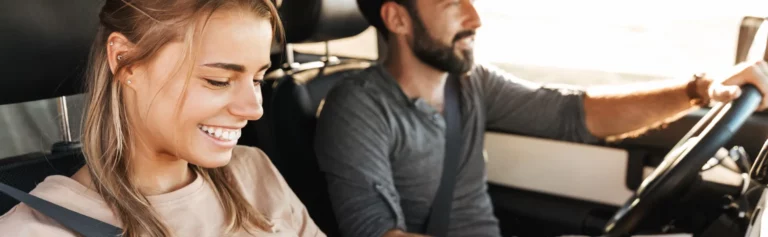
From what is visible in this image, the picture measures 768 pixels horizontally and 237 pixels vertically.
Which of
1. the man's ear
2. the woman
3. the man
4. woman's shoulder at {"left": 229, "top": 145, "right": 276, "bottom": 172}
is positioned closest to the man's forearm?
the man

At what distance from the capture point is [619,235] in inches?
60.2

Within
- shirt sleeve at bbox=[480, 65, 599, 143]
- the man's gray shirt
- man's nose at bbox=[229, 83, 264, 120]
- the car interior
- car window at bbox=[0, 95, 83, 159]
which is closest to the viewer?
man's nose at bbox=[229, 83, 264, 120]

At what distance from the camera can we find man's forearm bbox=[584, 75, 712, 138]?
1.89 meters

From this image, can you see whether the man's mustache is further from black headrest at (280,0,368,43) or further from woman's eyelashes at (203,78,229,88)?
woman's eyelashes at (203,78,229,88)

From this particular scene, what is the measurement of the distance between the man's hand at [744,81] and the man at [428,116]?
0.08ft

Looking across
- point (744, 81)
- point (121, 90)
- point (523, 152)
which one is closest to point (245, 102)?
point (121, 90)

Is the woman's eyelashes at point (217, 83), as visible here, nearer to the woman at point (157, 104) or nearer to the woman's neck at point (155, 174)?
the woman at point (157, 104)

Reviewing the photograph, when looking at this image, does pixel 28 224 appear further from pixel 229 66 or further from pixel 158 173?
pixel 229 66

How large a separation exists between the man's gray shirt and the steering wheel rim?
0.48m

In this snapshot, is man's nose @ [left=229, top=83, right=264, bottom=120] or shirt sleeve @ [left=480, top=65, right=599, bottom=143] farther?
shirt sleeve @ [left=480, top=65, right=599, bottom=143]

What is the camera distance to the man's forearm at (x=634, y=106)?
74.6 inches

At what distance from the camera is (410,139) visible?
74.7 inches

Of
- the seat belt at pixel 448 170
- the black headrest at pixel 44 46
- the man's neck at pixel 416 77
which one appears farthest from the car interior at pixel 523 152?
the seat belt at pixel 448 170

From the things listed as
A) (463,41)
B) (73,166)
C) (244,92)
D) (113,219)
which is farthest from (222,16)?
(463,41)
